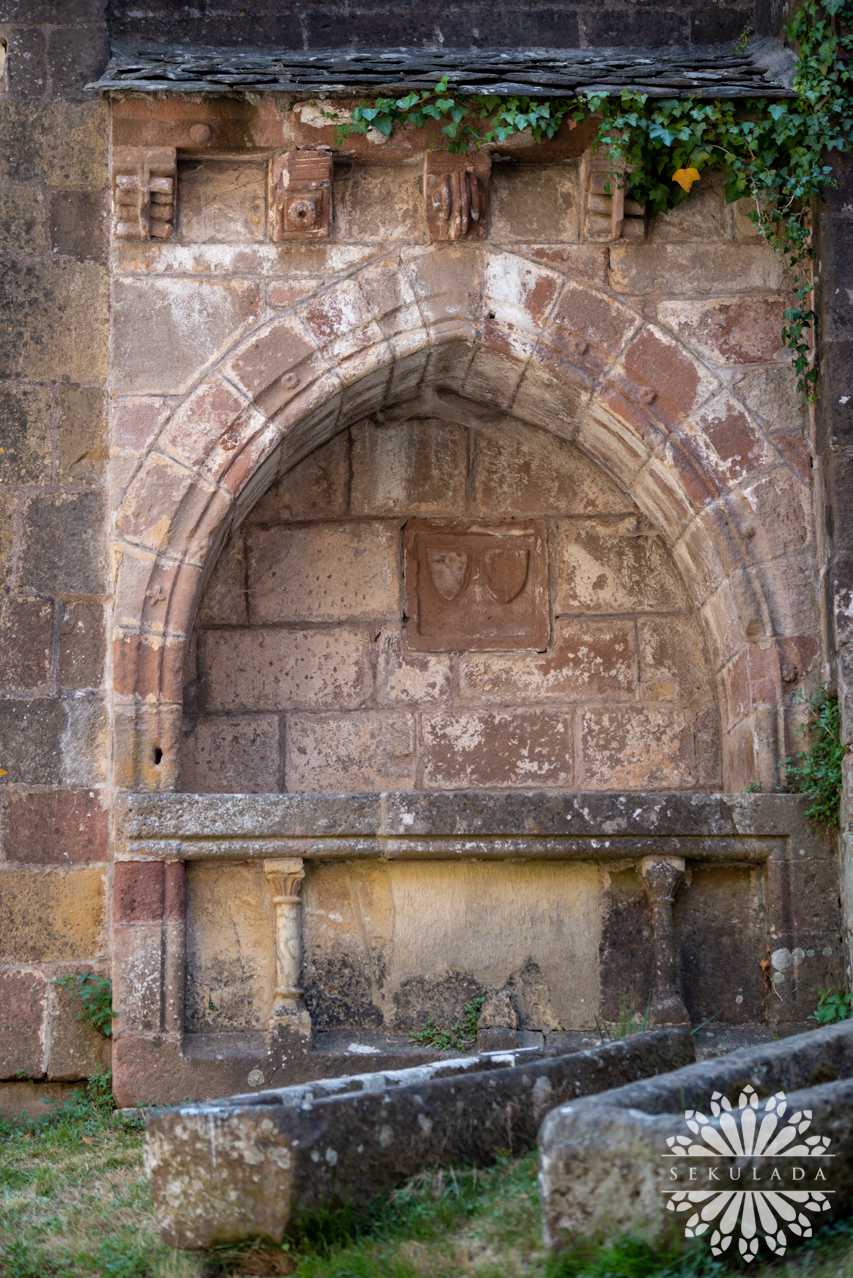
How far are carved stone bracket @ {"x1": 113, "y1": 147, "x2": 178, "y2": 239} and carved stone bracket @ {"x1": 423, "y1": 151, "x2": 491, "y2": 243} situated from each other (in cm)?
93

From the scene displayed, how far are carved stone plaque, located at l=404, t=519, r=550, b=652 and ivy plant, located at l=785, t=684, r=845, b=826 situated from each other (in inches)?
47.9

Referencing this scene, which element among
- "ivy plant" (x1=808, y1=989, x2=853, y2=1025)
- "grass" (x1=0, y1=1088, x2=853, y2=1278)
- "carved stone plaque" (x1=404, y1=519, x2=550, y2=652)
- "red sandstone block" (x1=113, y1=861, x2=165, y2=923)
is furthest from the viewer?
"carved stone plaque" (x1=404, y1=519, x2=550, y2=652)

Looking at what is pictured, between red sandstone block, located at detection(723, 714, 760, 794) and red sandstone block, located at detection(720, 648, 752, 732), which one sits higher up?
red sandstone block, located at detection(720, 648, 752, 732)

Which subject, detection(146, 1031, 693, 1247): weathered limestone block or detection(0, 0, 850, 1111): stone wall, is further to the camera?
detection(0, 0, 850, 1111): stone wall

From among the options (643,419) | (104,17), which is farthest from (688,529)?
(104,17)

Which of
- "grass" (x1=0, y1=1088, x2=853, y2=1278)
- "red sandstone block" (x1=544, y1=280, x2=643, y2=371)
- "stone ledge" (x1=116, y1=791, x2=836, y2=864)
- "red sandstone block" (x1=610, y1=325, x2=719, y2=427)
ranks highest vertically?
"red sandstone block" (x1=544, y1=280, x2=643, y2=371)

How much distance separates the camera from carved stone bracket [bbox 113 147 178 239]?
4496 millimetres

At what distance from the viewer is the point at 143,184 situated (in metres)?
4.49

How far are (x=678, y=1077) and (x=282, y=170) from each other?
341cm

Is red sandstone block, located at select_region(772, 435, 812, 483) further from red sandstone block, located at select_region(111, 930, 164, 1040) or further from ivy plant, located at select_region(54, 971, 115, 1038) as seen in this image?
ivy plant, located at select_region(54, 971, 115, 1038)

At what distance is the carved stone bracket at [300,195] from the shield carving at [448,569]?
1.35 metres

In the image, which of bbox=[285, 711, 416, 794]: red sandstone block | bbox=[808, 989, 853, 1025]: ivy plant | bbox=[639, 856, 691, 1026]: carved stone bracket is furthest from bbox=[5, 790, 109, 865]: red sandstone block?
bbox=[808, 989, 853, 1025]: ivy plant

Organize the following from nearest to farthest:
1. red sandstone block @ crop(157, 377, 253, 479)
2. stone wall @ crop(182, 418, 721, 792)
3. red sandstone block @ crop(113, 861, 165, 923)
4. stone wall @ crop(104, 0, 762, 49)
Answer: red sandstone block @ crop(113, 861, 165, 923) < red sandstone block @ crop(157, 377, 253, 479) < stone wall @ crop(104, 0, 762, 49) < stone wall @ crop(182, 418, 721, 792)

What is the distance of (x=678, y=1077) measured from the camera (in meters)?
2.54
